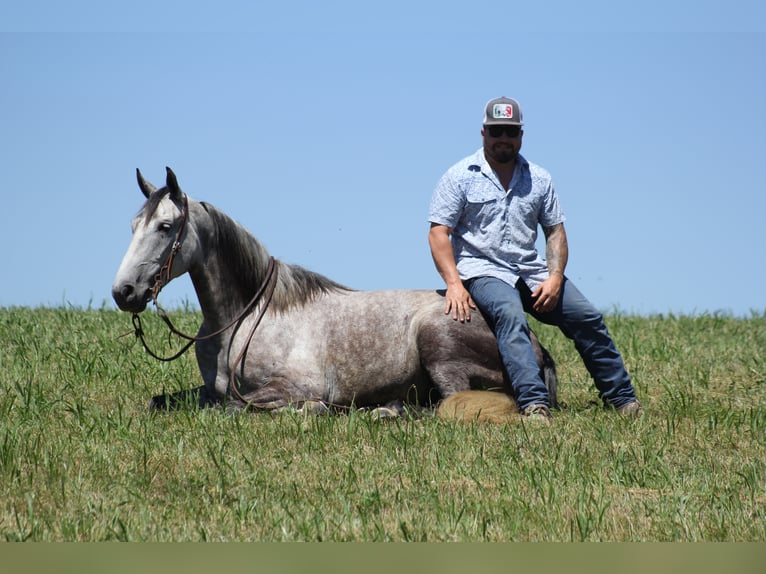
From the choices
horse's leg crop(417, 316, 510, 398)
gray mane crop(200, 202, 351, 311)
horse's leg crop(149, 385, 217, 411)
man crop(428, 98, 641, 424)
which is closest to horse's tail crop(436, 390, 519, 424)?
horse's leg crop(417, 316, 510, 398)

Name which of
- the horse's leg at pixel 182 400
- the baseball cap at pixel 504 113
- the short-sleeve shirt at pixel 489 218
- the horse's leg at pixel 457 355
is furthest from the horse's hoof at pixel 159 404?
the baseball cap at pixel 504 113

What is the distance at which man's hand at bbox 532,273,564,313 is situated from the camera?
793 cm

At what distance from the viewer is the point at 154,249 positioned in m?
7.41

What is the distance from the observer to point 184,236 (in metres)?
7.57

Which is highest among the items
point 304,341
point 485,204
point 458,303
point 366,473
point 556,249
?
point 485,204

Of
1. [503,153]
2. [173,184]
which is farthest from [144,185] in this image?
[503,153]

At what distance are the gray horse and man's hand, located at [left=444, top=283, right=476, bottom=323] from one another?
54 millimetres

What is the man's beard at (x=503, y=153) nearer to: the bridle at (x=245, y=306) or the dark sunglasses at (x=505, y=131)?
the dark sunglasses at (x=505, y=131)

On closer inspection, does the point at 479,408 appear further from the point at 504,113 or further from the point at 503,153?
the point at 504,113

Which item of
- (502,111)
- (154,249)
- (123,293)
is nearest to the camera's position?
(123,293)

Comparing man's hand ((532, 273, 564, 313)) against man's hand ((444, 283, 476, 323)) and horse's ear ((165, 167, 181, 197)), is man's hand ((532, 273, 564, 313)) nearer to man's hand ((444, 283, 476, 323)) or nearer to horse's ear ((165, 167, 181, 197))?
man's hand ((444, 283, 476, 323))

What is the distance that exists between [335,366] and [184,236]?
5.10 ft

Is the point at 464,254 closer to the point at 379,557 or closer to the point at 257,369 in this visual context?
the point at 257,369

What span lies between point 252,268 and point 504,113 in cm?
236
